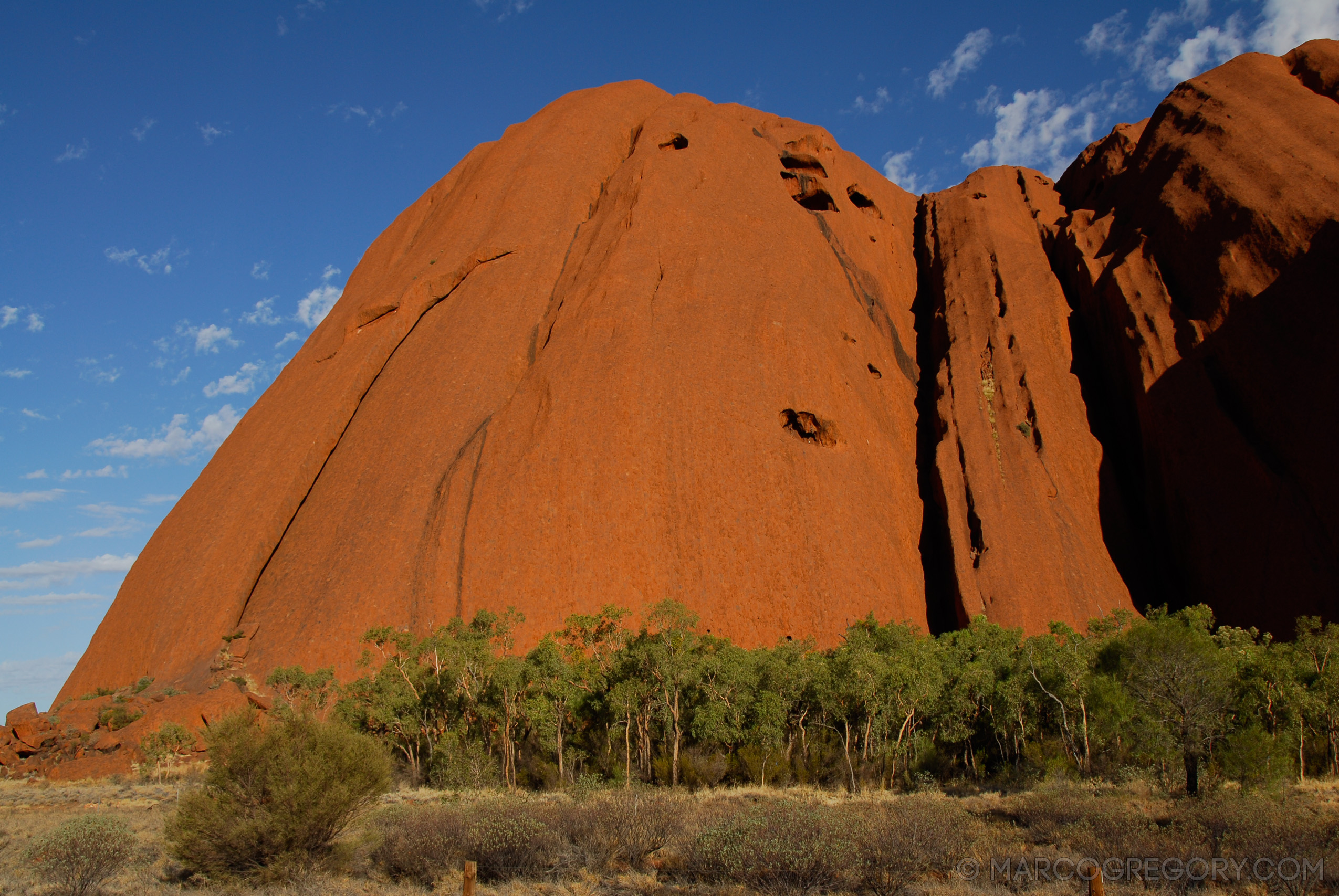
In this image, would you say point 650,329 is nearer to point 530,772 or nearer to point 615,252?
point 615,252

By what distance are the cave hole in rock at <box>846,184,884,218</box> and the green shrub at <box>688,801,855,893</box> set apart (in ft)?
124

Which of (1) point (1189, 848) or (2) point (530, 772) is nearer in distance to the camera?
(1) point (1189, 848)

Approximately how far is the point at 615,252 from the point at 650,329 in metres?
4.82

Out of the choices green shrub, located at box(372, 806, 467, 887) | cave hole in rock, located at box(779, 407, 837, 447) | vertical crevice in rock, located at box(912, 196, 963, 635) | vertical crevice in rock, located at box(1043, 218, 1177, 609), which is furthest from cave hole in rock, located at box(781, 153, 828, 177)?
green shrub, located at box(372, 806, 467, 887)

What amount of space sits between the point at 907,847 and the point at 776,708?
8888mm

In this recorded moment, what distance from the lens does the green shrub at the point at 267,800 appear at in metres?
10.2

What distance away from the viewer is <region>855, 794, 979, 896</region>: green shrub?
9.34m

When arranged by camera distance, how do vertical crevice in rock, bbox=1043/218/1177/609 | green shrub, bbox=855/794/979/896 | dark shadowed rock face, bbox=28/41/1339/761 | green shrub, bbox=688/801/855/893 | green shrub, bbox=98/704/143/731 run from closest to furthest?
green shrub, bbox=688/801/855/893
green shrub, bbox=855/794/979/896
green shrub, bbox=98/704/143/731
dark shadowed rock face, bbox=28/41/1339/761
vertical crevice in rock, bbox=1043/218/1177/609

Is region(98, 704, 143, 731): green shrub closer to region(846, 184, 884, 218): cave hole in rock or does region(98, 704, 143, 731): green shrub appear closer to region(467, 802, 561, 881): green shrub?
region(467, 802, 561, 881): green shrub

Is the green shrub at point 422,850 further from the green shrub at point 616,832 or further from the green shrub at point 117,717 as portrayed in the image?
the green shrub at point 117,717

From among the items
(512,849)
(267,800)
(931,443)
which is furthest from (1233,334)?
(267,800)

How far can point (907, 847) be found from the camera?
9.75 m

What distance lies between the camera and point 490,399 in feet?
93.7

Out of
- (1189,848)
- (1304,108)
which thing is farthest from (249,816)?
(1304,108)
